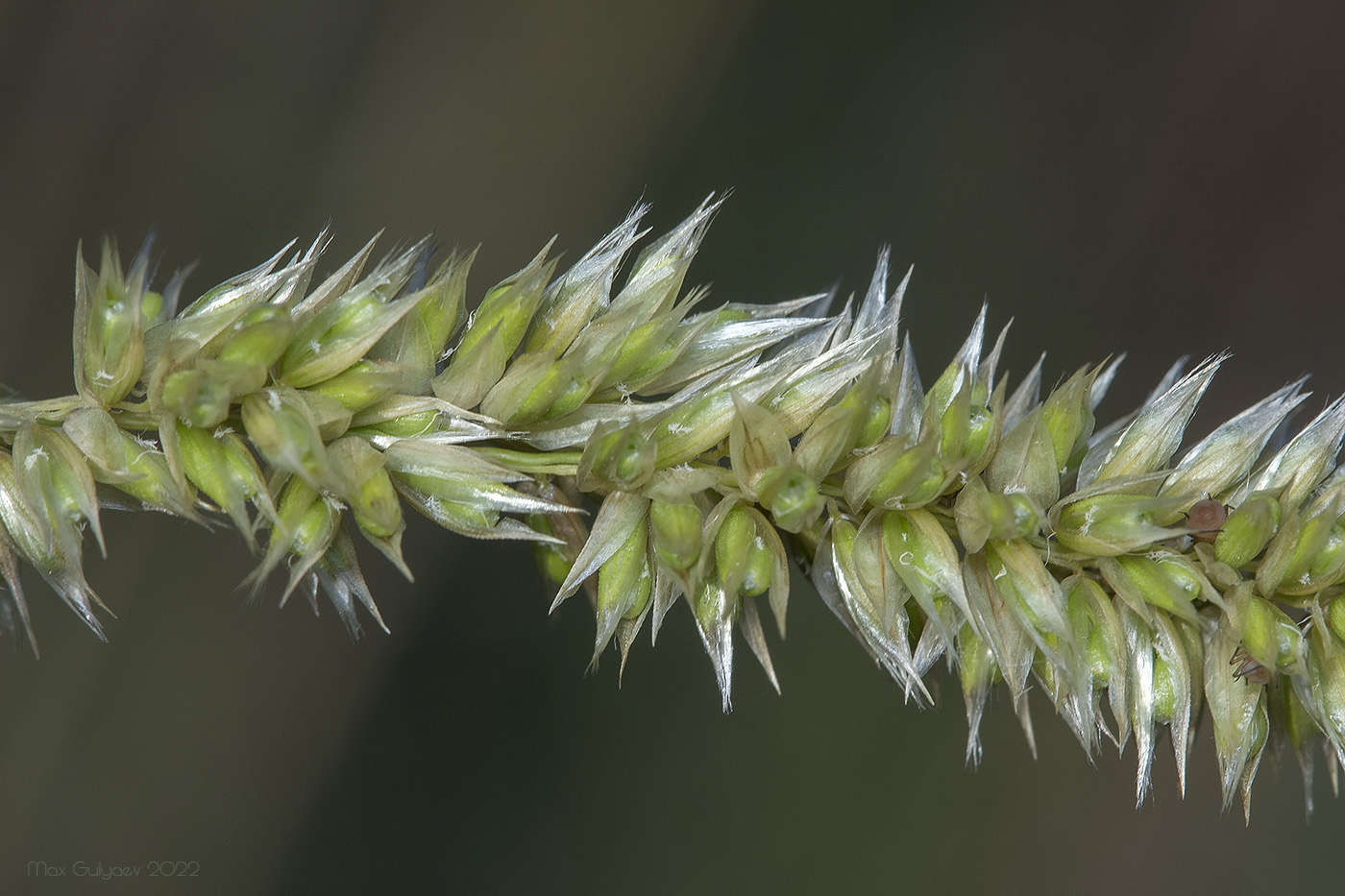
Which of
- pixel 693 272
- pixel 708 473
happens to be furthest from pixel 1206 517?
pixel 693 272

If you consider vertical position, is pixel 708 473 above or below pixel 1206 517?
below

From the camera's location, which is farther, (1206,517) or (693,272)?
(693,272)

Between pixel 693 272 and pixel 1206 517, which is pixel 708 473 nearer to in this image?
pixel 1206 517

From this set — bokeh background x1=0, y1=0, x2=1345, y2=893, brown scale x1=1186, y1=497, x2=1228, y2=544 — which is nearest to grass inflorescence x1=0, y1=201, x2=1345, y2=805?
brown scale x1=1186, y1=497, x2=1228, y2=544

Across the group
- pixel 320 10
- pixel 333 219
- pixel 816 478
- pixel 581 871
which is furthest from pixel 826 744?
pixel 320 10

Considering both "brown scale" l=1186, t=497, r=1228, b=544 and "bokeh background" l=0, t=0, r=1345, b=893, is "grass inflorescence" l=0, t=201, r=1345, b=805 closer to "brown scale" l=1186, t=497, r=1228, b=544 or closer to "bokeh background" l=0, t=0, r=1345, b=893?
"brown scale" l=1186, t=497, r=1228, b=544

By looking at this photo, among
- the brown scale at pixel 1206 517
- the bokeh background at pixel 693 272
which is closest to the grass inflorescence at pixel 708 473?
the brown scale at pixel 1206 517
